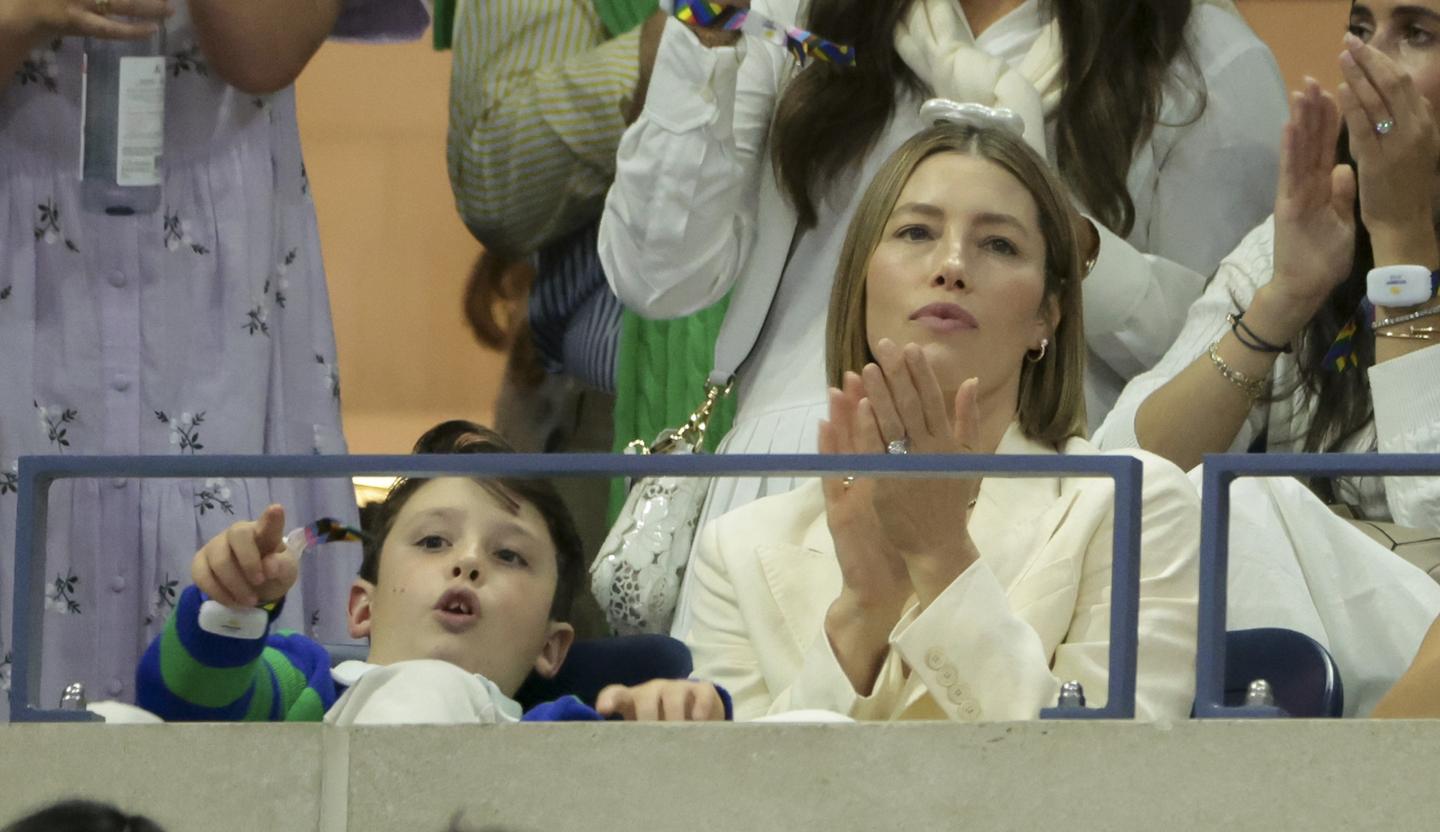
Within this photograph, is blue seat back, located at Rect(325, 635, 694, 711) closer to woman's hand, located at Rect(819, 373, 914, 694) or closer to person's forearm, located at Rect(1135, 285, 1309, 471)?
woman's hand, located at Rect(819, 373, 914, 694)

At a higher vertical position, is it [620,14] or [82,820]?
[620,14]

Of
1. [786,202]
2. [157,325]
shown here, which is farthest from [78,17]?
[786,202]

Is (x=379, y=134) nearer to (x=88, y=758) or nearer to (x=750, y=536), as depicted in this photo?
(x=750, y=536)

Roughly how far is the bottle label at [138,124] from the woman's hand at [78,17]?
4 centimetres

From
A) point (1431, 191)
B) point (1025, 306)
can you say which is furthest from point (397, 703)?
point (1431, 191)

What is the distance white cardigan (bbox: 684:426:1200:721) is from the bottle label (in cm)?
79

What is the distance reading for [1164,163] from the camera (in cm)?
307

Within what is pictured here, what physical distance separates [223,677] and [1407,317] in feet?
4.22

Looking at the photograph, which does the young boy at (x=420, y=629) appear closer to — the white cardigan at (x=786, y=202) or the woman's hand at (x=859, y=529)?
the woman's hand at (x=859, y=529)

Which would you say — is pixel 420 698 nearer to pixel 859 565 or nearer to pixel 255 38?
pixel 859 565

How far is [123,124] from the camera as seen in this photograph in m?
2.80

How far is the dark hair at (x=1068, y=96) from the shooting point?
2.98 m

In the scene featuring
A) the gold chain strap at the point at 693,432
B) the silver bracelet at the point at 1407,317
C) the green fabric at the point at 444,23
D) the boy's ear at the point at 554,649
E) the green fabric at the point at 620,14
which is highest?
the green fabric at the point at 444,23

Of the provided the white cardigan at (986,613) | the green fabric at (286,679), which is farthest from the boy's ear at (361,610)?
the white cardigan at (986,613)
